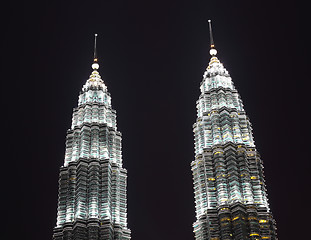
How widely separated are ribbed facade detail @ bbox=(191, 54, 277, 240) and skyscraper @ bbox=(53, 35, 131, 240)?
23.8m

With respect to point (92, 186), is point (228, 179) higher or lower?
lower

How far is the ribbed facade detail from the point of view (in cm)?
16288

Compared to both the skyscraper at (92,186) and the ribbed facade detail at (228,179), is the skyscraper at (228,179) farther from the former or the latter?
the skyscraper at (92,186)

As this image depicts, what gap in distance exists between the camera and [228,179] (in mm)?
172625

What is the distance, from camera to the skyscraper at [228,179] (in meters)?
163

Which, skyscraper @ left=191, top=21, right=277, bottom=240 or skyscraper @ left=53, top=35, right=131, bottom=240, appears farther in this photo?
skyscraper @ left=53, top=35, right=131, bottom=240

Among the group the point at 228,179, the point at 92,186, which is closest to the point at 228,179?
the point at 228,179

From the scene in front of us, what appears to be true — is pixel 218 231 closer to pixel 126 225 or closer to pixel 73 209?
pixel 126 225

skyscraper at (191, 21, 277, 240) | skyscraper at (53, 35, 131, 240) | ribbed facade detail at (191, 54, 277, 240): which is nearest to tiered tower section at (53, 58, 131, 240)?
skyscraper at (53, 35, 131, 240)

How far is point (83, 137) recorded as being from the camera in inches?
7510

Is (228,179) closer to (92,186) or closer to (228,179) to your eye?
(228,179)

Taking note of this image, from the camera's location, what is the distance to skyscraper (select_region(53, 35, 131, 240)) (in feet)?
550

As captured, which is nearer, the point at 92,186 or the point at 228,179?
the point at 228,179

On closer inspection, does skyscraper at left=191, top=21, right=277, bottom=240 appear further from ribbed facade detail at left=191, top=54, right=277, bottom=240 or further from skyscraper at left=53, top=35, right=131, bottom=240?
skyscraper at left=53, top=35, right=131, bottom=240
